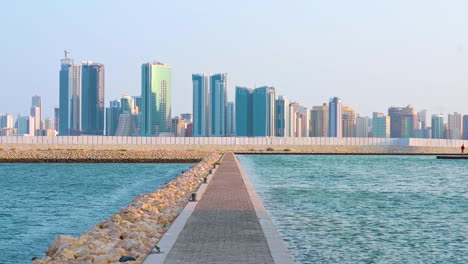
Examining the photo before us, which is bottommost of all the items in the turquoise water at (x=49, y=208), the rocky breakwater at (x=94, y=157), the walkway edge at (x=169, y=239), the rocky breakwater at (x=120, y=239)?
the turquoise water at (x=49, y=208)

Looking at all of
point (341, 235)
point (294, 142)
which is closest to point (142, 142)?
point (294, 142)

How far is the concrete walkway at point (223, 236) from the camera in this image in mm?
12086

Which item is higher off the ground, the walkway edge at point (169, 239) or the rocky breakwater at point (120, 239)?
the walkway edge at point (169, 239)

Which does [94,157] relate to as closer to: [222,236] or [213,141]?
[213,141]

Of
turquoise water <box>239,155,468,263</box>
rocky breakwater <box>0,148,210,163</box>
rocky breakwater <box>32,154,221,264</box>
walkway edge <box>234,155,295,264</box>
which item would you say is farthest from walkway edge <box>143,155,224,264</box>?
rocky breakwater <box>0,148,210,163</box>

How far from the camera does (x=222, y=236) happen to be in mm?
14586

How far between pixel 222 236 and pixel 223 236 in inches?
0.9

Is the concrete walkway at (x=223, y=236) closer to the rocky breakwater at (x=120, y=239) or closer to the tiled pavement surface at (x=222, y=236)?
the tiled pavement surface at (x=222, y=236)

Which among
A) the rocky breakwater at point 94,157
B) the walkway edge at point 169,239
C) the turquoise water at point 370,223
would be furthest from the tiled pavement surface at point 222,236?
the rocky breakwater at point 94,157

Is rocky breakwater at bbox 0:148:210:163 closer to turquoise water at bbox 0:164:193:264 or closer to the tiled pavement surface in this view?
turquoise water at bbox 0:164:193:264

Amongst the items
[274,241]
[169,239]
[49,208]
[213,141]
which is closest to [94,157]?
[213,141]

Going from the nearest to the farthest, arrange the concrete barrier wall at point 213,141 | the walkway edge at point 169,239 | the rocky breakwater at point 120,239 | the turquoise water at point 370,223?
1. the walkway edge at point 169,239
2. the rocky breakwater at point 120,239
3. the turquoise water at point 370,223
4. the concrete barrier wall at point 213,141

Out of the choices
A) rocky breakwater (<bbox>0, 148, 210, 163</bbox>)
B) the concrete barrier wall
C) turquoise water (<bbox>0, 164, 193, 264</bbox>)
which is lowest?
turquoise water (<bbox>0, 164, 193, 264</bbox>)

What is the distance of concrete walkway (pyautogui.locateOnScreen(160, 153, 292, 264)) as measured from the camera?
39.7 feet
